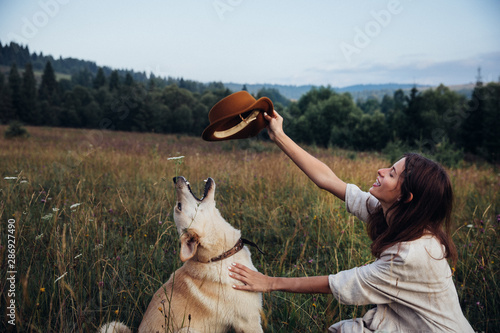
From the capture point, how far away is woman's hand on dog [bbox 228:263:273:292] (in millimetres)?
1821

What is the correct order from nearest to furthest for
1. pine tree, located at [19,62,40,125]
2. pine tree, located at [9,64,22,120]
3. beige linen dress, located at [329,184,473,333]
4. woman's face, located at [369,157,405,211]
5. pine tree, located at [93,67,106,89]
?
beige linen dress, located at [329,184,473,333], woman's face, located at [369,157,405,211], pine tree, located at [9,64,22,120], pine tree, located at [19,62,40,125], pine tree, located at [93,67,106,89]

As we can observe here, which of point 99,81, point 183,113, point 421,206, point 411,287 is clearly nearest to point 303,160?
point 421,206

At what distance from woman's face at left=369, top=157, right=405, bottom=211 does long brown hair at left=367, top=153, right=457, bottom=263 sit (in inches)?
1.1

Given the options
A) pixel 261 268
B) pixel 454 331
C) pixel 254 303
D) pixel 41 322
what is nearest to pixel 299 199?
pixel 261 268

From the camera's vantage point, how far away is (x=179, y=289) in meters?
1.99

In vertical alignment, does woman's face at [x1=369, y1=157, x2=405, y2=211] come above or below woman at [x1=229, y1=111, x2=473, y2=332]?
above

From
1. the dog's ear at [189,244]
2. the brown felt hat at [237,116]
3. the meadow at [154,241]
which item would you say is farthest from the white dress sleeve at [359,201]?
the dog's ear at [189,244]

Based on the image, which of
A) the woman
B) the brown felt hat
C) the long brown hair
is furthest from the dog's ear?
the long brown hair

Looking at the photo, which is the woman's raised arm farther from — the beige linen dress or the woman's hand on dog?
the woman's hand on dog

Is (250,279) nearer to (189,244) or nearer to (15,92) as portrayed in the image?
(189,244)

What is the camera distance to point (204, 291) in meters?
2.00

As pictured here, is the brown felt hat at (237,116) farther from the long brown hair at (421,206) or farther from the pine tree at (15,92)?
the pine tree at (15,92)

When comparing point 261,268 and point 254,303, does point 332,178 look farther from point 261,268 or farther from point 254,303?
point 261,268

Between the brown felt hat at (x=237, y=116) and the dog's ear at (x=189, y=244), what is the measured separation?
70 cm
